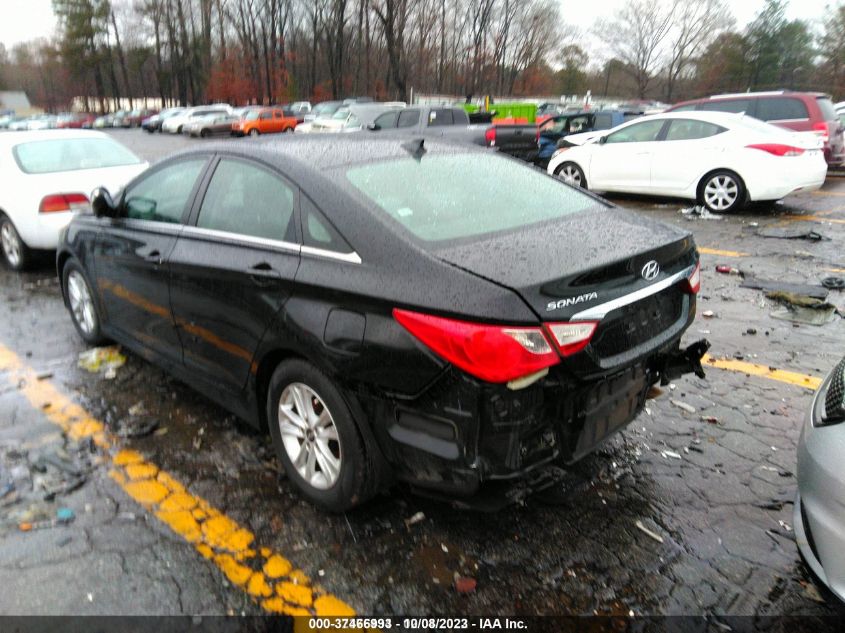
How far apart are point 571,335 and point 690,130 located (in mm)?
9278

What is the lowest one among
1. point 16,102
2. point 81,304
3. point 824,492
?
point 16,102

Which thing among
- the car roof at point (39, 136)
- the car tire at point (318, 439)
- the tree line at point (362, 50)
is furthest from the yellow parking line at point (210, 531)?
the tree line at point (362, 50)

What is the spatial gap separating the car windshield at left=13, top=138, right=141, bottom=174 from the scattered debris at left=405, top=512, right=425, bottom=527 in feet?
20.2

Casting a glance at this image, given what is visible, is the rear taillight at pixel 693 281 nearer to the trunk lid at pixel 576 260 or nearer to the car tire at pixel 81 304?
the trunk lid at pixel 576 260

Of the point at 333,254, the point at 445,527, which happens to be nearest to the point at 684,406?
the point at 445,527

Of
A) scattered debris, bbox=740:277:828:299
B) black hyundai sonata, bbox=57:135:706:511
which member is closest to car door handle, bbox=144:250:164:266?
black hyundai sonata, bbox=57:135:706:511

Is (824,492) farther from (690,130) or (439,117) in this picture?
(439,117)

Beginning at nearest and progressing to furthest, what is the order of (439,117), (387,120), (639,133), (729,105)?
(639,133), (729,105), (439,117), (387,120)

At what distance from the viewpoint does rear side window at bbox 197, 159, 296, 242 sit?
2.94 meters

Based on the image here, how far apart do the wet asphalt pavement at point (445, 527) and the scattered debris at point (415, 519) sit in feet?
0.06

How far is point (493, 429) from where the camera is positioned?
2.25m

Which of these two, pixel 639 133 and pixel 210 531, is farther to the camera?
pixel 639 133

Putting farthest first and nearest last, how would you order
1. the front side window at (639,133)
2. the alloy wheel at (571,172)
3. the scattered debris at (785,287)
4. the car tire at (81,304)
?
the alloy wheel at (571,172), the front side window at (639,133), the scattered debris at (785,287), the car tire at (81,304)

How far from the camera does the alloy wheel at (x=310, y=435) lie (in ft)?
9.09
